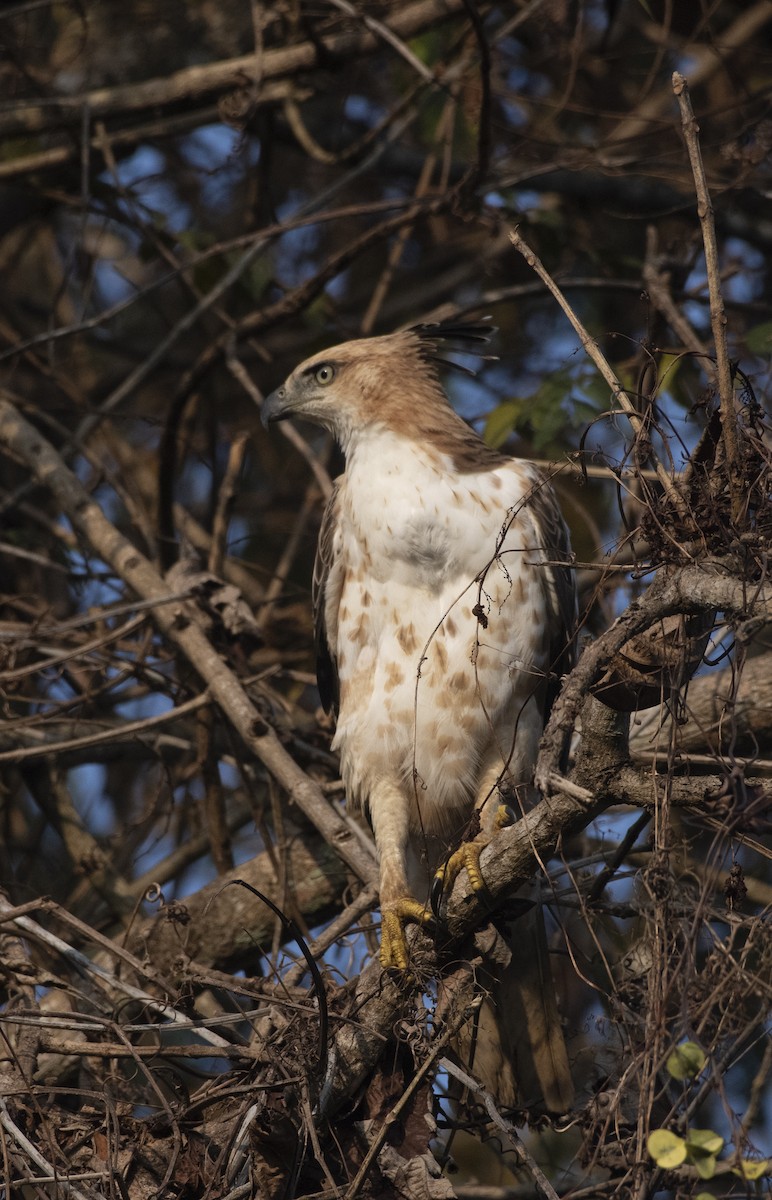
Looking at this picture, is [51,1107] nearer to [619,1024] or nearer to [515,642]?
[619,1024]

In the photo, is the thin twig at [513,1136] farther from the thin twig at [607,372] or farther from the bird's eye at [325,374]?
the bird's eye at [325,374]

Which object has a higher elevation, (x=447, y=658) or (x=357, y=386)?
(x=357, y=386)

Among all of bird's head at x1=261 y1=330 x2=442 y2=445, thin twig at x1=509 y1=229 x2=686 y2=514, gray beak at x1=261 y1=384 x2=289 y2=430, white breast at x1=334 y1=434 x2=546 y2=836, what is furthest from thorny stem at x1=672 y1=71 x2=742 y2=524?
gray beak at x1=261 y1=384 x2=289 y2=430

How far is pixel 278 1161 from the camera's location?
340cm

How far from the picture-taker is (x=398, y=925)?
3.79 m

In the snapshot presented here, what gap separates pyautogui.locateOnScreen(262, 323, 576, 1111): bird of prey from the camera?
4.09m

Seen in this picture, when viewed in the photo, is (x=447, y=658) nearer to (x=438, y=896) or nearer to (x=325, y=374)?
(x=438, y=896)

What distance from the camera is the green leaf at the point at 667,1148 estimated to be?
2422mm

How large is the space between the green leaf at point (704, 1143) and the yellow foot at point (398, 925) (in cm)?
123

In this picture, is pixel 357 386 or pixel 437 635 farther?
pixel 357 386

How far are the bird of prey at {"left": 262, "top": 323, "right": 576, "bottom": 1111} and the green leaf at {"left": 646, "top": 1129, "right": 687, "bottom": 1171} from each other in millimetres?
1448

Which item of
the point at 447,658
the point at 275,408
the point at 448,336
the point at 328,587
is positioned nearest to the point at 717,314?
the point at 447,658

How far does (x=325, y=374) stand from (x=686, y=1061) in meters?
3.04

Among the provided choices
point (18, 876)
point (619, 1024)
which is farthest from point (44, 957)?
point (619, 1024)
